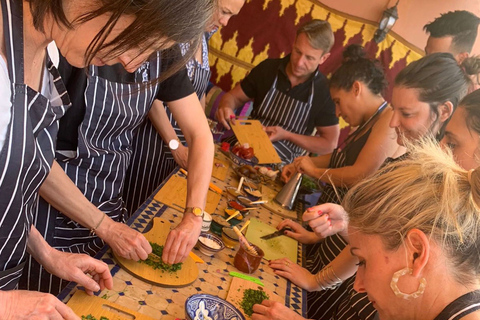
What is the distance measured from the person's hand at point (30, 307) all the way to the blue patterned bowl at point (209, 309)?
0.39 m

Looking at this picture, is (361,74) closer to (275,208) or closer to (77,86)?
(275,208)

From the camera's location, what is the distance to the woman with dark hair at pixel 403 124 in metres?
2.11

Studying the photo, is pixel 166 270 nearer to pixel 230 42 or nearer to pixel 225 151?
pixel 225 151

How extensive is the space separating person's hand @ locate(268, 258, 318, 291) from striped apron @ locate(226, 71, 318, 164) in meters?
2.05

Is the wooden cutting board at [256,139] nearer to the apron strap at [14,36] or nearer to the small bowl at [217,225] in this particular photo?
the small bowl at [217,225]

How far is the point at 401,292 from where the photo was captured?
130 cm

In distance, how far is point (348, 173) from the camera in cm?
Answer: 297

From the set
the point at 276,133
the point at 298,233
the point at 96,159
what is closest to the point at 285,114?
the point at 276,133

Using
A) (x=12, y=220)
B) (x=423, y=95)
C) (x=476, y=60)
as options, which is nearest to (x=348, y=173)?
(x=423, y=95)

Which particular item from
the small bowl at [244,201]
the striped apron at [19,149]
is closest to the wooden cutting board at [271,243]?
the small bowl at [244,201]

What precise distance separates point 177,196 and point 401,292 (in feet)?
4.32

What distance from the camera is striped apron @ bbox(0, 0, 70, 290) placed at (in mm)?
1128

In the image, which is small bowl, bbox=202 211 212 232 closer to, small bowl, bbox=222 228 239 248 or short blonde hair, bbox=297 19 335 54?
small bowl, bbox=222 228 239 248

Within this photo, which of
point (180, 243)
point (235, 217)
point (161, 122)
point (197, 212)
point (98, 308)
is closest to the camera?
point (98, 308)
